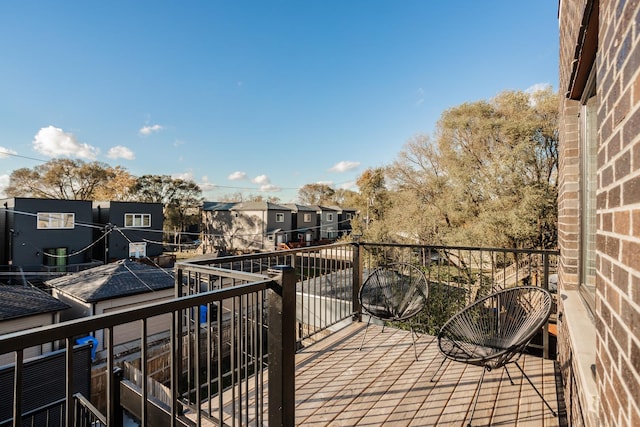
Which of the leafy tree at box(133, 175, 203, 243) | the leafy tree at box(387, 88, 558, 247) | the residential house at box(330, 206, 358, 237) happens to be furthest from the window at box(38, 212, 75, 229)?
the residential house at box(330, 206, 358, 237)

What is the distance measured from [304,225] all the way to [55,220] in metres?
17.6

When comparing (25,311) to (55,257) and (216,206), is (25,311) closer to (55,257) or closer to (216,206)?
(55,257)

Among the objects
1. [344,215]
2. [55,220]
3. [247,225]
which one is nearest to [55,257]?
[55,220]

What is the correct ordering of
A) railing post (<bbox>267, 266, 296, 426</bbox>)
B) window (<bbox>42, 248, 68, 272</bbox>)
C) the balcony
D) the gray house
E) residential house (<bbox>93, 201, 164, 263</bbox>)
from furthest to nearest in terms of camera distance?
residential house (<bbox>93, 201, 164, 263</bbox>)
window (<bbox>42, 248, 68, 272</bbox>)
the gray house
railing post (<bbox>267, 266, 296, 426</bbox>)
the balcony

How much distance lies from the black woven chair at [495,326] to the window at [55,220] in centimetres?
1957

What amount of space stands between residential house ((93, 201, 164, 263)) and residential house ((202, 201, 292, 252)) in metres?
5.09

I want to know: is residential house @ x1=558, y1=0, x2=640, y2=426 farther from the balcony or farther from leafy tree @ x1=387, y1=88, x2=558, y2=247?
leafy tree @ x1=387, y1=88, x2=558, y2=247

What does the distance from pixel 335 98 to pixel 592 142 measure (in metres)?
12.0

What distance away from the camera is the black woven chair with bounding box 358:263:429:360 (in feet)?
9.50

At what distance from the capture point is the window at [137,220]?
59.7 feet

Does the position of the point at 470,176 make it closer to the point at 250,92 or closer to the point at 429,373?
the point at 429,373

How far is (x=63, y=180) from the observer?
22.6m

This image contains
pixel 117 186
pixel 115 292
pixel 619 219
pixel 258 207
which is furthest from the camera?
pixel 117 186

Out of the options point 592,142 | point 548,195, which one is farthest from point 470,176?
point 592,142
